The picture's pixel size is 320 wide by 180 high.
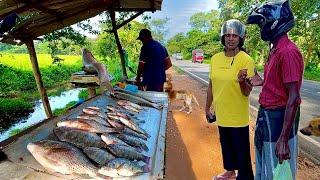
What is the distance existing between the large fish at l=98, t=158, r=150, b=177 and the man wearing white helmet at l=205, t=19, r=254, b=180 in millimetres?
1694

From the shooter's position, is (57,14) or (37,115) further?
(37,115)

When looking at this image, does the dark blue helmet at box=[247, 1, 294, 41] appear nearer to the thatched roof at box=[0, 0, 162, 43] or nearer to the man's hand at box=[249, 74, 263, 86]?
the man's hand at box=[249, 74, 263, 86]

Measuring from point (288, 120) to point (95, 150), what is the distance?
1.56m

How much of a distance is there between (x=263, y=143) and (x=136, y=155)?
1211 mm

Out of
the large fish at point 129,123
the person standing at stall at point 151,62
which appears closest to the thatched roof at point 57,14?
the person standing at stall at point 151,62

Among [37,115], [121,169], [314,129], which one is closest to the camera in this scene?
[121,169]

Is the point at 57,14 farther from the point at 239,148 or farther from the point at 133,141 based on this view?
the point at 239,148

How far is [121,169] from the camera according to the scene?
7.96 ft

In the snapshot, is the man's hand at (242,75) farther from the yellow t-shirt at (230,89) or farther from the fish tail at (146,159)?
the fish tail at (146,159)

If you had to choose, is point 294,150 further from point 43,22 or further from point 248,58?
point 43,22

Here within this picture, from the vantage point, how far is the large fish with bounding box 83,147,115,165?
8.45ft

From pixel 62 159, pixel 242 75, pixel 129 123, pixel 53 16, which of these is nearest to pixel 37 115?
pixel 53 16

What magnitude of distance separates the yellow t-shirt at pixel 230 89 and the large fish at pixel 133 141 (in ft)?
3.80

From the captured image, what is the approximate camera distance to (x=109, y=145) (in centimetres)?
286
